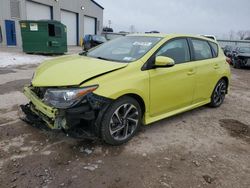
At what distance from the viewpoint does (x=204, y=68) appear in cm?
452

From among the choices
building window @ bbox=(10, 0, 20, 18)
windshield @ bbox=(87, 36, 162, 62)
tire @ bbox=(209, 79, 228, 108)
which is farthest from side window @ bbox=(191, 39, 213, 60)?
building window @ bbox=(10, 0, 20, 18)

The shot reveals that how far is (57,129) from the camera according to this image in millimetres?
2939

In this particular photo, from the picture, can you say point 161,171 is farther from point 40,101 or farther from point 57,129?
point 40,101

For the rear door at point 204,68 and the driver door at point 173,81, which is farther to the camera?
the rear door at point 204,68

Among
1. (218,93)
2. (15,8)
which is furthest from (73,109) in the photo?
(15,8)

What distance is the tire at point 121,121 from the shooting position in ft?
10.2

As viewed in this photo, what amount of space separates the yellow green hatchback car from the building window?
17.4 m

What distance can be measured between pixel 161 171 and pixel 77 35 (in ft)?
87.7

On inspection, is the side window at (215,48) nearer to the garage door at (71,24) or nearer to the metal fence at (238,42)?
the metal fence at (238,42)

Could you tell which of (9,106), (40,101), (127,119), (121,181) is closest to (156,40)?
(127,119)

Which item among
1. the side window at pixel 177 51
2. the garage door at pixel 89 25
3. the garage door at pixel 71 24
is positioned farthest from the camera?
the garage door at pixel 89 25

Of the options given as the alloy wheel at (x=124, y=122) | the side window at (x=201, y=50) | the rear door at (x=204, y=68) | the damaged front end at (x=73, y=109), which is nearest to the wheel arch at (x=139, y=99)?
the alloy wheel at (x=124, y=122)

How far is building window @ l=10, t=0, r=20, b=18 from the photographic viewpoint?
18.5 meters

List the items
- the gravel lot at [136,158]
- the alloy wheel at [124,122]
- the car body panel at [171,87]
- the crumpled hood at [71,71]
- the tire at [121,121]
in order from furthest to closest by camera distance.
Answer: the car body panel at [171,87] → the alloy wheel at [124,122] → the tire at [121,121] → the crumpled hood at [71,71] → the gravel lot at [136,158]
